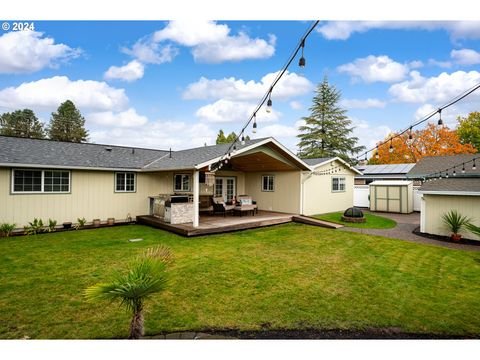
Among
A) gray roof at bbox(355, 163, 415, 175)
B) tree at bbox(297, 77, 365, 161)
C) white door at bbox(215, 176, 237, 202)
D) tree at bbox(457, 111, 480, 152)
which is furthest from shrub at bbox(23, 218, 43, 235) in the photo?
tree at bbox(457, 111, 480, 152)

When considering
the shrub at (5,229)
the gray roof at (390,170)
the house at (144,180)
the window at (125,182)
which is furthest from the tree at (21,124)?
the gray roof at (390,170)

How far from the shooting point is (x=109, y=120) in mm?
23938

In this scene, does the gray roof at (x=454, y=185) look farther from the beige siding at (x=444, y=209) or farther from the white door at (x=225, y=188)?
the white door at (x=225, y=188)

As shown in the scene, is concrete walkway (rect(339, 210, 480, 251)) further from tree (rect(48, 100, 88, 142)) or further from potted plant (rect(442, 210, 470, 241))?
tree (rect(48, 100, 88, 142))

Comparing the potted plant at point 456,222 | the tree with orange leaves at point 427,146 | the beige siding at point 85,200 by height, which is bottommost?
the potted plant at point 456,222

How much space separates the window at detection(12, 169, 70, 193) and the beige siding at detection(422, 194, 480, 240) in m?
13.4

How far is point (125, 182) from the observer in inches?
453

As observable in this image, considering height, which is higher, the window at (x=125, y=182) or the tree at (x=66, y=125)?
the tree at (x=66, y=125)

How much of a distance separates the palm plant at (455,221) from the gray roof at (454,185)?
80cm

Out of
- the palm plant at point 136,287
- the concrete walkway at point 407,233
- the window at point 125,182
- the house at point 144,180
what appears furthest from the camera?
the window at point 125,182

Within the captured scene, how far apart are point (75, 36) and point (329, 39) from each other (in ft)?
37.1

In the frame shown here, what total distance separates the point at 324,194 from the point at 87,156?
37.6 ft

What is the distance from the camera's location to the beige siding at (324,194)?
13000mm
